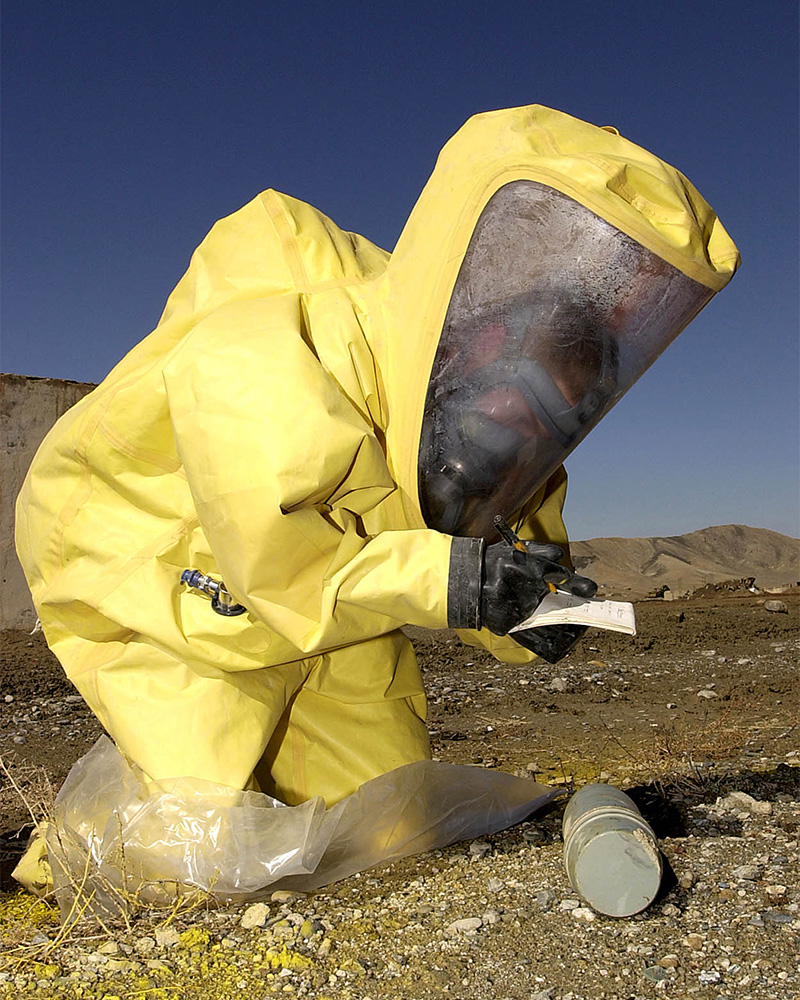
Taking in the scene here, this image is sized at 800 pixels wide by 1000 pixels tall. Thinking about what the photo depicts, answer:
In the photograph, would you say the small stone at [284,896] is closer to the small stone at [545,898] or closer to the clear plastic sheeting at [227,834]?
the clear plastic sheeting at [227,834]

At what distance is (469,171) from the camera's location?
2.14 metres

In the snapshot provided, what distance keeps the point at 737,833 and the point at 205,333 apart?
6.11 feet

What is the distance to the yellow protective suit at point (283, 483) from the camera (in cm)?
198

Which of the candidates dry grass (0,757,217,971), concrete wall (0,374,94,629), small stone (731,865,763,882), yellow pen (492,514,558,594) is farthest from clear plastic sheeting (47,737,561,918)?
concrete wall (0,374,94,629)

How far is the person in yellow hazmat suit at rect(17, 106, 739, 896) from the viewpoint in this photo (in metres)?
1.98

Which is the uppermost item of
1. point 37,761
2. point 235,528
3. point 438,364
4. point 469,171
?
point 469,171

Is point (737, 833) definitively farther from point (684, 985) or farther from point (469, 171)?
point (469, 171)

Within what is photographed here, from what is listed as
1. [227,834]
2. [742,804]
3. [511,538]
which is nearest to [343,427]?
[511,538]

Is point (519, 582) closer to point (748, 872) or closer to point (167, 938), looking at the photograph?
point (748, 872)

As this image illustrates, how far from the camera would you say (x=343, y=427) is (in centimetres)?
196

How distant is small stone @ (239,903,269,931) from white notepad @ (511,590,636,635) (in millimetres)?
860

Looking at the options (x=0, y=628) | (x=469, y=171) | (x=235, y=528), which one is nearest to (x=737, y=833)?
(x=235, y=528)

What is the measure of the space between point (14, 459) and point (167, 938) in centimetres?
665

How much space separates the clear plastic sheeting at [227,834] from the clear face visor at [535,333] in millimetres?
869
